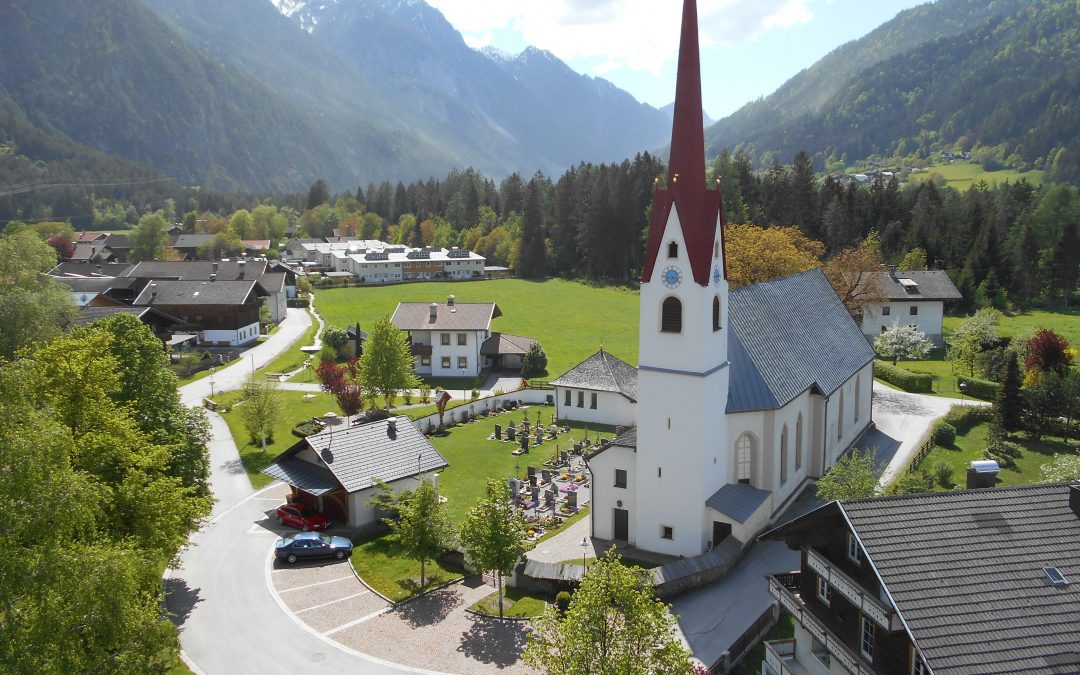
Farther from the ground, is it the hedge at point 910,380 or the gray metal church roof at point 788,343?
the gray metal church roof at point 788,343

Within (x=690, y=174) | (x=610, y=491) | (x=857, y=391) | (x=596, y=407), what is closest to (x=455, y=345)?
(x=596, y=407)

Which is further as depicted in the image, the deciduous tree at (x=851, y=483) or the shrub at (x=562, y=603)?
the deciduous tree at (x=851, y=483)

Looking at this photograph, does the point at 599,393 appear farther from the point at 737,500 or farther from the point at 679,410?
the point at 679,410

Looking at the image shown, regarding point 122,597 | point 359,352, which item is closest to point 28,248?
point 359,352

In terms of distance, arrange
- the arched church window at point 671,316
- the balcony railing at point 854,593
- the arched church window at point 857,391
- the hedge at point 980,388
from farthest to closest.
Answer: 1. the hedge at point 980,388
2. the arched church window at point 857,391
3. the arched church window at point 671,316
4. the balcony railing at point 854,593

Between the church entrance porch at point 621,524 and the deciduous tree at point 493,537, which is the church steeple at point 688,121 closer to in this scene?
the church entrance porch at point 621,524

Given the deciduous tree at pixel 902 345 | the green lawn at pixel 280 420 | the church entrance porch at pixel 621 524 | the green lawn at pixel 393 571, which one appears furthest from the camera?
the deciduous tree at pixel 902 345

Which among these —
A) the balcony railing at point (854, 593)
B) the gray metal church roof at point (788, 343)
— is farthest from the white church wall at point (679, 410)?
the balcony railing at point (854, 593)

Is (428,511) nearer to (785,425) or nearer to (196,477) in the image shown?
(196,477)
